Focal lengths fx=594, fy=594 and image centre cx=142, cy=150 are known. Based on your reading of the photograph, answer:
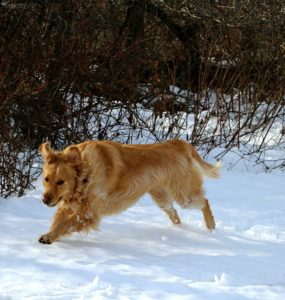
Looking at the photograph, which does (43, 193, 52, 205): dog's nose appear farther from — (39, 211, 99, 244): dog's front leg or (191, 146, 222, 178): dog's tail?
(191, 146, 222, 178): dog's tail

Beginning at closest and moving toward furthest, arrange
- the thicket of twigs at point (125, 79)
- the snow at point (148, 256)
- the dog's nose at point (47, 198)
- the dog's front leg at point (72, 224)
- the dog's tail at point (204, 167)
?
the snow at point (148, 256), the dog's nose at point (47, 198), the dog's front leg at point (72, 224), the dog's tail at point (204, 167), the thicket of twigs at point (125, 79)

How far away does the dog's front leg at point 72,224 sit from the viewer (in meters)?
4.92

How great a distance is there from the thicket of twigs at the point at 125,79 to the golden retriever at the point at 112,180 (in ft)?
5.00

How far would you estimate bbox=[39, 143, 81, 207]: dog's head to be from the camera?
191 inches

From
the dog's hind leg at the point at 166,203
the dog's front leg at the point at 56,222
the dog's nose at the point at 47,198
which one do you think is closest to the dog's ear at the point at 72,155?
the dog's nose at the point at 47,198

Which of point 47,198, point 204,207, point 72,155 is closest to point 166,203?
point 204,207

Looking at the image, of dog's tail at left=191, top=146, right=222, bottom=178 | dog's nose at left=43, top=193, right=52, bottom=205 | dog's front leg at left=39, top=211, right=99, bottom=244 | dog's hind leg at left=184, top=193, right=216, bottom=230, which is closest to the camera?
dog's nose at left=43, top=193, right=52, bottom=205

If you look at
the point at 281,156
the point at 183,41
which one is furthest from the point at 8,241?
the point at 183,41

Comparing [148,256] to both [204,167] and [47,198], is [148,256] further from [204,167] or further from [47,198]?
[204,167]

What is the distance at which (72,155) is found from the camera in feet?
16.3

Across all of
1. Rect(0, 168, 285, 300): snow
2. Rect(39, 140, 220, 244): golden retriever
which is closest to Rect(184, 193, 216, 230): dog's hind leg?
Rect(39, 140, 220, 244): golden retriever

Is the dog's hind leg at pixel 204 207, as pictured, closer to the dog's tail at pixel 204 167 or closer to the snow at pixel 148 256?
the snow at pixel 148 256

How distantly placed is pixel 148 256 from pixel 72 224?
775mm

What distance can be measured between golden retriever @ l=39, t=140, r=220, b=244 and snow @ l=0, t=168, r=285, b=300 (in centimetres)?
21
